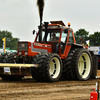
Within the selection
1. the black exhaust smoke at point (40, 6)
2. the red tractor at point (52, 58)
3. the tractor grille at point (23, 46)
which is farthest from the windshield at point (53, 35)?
the tractor grille at point (23, 46)

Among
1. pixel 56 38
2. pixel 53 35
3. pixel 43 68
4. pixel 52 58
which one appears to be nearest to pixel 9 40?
pixel 53 35

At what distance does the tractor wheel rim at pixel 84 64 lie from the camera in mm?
13352

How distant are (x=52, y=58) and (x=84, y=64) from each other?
302cm

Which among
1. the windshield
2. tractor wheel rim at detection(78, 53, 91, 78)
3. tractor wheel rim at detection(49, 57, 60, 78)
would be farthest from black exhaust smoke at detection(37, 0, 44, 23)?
tractor wheel rim at detection(78, 53, 91, 78)

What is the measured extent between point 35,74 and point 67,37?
9.44 feet

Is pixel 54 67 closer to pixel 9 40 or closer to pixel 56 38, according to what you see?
pixel 56 38

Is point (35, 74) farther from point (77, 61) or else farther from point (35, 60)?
point (77, 61)

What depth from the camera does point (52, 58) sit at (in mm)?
10961

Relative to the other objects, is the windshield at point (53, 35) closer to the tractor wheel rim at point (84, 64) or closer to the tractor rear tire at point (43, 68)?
the tractor rear tire at point (43, 68)

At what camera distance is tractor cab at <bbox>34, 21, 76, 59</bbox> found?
40.6 ft

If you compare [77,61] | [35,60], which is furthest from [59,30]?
[35,60]

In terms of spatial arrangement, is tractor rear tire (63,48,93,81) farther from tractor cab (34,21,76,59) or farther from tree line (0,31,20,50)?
tree line (0,31,20,50)

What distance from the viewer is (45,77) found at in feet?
35.1

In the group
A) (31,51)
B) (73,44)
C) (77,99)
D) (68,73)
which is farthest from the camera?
(73,44)
